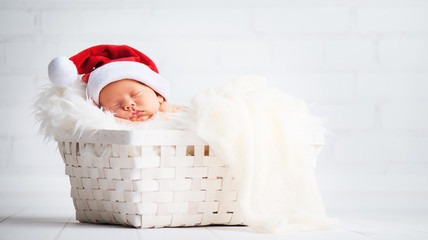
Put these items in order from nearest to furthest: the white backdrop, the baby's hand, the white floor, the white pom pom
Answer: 1. the white floor
2. the white pom pom
3. the baby's hand
4. the white backdrop

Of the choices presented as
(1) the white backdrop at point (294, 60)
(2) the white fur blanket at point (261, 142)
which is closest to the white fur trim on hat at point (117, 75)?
(2) the white fur blanket at point (261, 142)

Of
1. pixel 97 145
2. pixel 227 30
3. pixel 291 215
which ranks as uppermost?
pixel 227 30

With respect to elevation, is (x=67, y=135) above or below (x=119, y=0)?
below

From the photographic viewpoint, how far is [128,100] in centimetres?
138

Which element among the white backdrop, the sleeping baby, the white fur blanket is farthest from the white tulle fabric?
the white backdrop

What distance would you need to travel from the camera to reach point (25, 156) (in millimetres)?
1930

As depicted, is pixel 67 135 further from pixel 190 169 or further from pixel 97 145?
pixel 190 169

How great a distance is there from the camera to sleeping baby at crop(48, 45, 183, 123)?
1.33 metres

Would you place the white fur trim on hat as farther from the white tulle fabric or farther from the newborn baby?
the white tulle fabric

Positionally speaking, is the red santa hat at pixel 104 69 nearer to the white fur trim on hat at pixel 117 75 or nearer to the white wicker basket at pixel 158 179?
the white fur trim on hat at pixel 117 75

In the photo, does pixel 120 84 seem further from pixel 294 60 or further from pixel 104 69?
pixel 294 60

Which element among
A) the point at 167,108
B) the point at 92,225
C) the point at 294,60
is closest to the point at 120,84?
the point at 167,108

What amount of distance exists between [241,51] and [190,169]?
916 mm

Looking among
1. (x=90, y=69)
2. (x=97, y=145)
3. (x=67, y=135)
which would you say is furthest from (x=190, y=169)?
(x=90, y=69)
